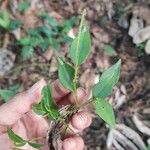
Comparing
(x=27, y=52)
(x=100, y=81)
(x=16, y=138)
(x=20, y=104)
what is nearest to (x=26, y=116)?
(x=20, y=104)

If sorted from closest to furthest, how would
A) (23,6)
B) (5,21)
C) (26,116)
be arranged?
(26,116) < (5,21) < (23,6)

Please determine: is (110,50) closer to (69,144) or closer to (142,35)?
(142,35)

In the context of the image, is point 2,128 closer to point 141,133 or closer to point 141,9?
point 141,133

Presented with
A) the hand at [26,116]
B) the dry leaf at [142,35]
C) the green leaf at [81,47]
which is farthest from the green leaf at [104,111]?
the dry leaf at [142,35]

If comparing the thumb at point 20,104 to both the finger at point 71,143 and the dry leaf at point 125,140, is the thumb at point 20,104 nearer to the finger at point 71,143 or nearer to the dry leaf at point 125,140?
the finger at point 71,143

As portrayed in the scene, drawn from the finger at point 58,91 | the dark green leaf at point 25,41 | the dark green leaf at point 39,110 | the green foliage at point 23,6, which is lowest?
the finger at point 58,91

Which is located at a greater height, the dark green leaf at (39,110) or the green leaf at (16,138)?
the dark green leaf at (39,110)

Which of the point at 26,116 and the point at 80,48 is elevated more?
the point at 80,48
